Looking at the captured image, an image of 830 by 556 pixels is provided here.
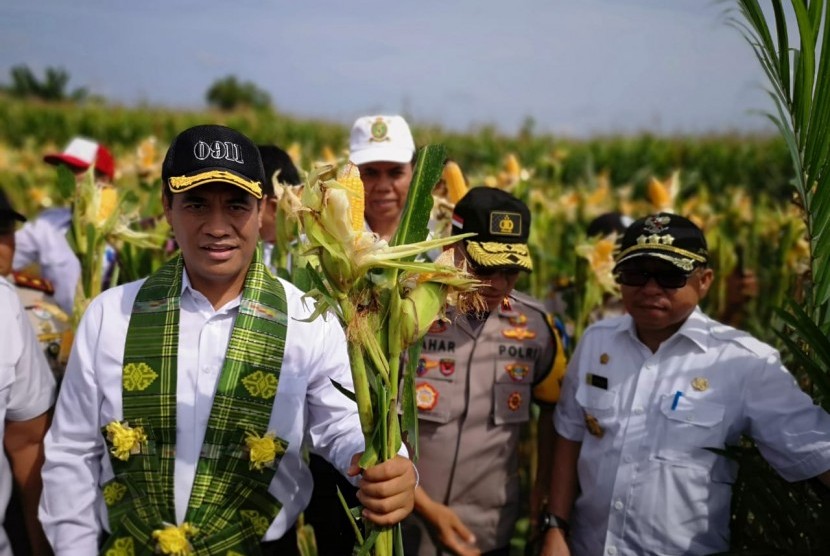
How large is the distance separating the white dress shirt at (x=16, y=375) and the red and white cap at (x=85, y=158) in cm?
259

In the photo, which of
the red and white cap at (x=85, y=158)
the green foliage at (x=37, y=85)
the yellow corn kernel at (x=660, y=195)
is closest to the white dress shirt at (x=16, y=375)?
the red and white cap at (x=85, y=158)

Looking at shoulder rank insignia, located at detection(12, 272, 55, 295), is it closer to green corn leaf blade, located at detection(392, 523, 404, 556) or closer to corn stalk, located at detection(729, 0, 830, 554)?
green corn leaf blade, located at detection(392, 523, 404, 556)

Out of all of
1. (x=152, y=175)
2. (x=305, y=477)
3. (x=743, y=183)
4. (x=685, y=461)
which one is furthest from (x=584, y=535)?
(x=743, y=183)

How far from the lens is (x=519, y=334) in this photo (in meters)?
2.59

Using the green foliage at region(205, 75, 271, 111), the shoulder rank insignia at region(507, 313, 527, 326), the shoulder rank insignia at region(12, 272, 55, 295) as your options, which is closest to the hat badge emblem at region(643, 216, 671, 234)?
the shoulder rank insignia at region(507, 313, 527, 326)

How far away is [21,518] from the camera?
10.5ft

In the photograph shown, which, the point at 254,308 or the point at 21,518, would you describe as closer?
the point at 254,308

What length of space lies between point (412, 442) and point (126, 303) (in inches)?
35.7

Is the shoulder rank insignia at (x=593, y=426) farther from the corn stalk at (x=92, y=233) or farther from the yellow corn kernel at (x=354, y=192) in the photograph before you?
the corn stalk at (x=92, y=233)

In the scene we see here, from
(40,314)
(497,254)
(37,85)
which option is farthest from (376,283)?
(37,85)

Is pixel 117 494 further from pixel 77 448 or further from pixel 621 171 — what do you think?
pixel 621 171

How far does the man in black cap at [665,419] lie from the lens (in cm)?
208

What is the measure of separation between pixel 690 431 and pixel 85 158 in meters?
4.63

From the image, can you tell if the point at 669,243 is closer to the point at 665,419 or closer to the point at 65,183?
the point at 665,419
